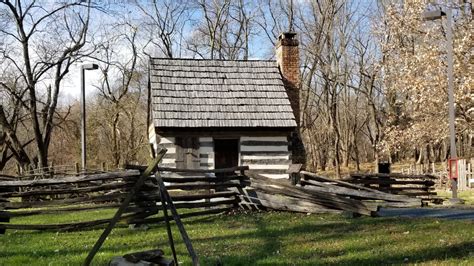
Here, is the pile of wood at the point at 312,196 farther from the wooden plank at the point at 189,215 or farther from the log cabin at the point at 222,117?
the log cabin at the point at 222,117

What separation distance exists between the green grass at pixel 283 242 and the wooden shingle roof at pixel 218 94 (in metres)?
6.28

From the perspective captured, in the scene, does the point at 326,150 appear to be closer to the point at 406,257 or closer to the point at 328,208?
the point at 328,208

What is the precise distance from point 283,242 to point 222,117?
9.47 metres

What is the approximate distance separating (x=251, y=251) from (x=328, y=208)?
4.86m

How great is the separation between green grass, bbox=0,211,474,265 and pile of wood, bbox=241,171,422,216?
45 centimetres

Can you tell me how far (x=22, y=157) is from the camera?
2770cm

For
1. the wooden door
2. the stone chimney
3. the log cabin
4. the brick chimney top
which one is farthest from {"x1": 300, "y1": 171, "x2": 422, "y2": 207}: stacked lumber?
the brick chimney top

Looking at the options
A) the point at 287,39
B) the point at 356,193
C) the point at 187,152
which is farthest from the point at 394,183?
the point at 187,152

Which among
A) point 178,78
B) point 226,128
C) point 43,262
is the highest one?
point 178,78

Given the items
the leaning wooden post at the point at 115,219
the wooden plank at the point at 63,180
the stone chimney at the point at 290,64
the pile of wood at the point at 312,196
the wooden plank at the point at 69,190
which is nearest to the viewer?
the leaning wooden post at the point at 115,219

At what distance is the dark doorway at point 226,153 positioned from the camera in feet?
60.5

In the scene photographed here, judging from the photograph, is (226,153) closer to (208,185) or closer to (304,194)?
(208,185)

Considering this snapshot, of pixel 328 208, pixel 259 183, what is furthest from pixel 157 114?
pixel 328 208

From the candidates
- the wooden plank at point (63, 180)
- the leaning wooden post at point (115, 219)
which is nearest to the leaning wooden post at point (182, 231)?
the leaning wooden post at point (115, 219)
